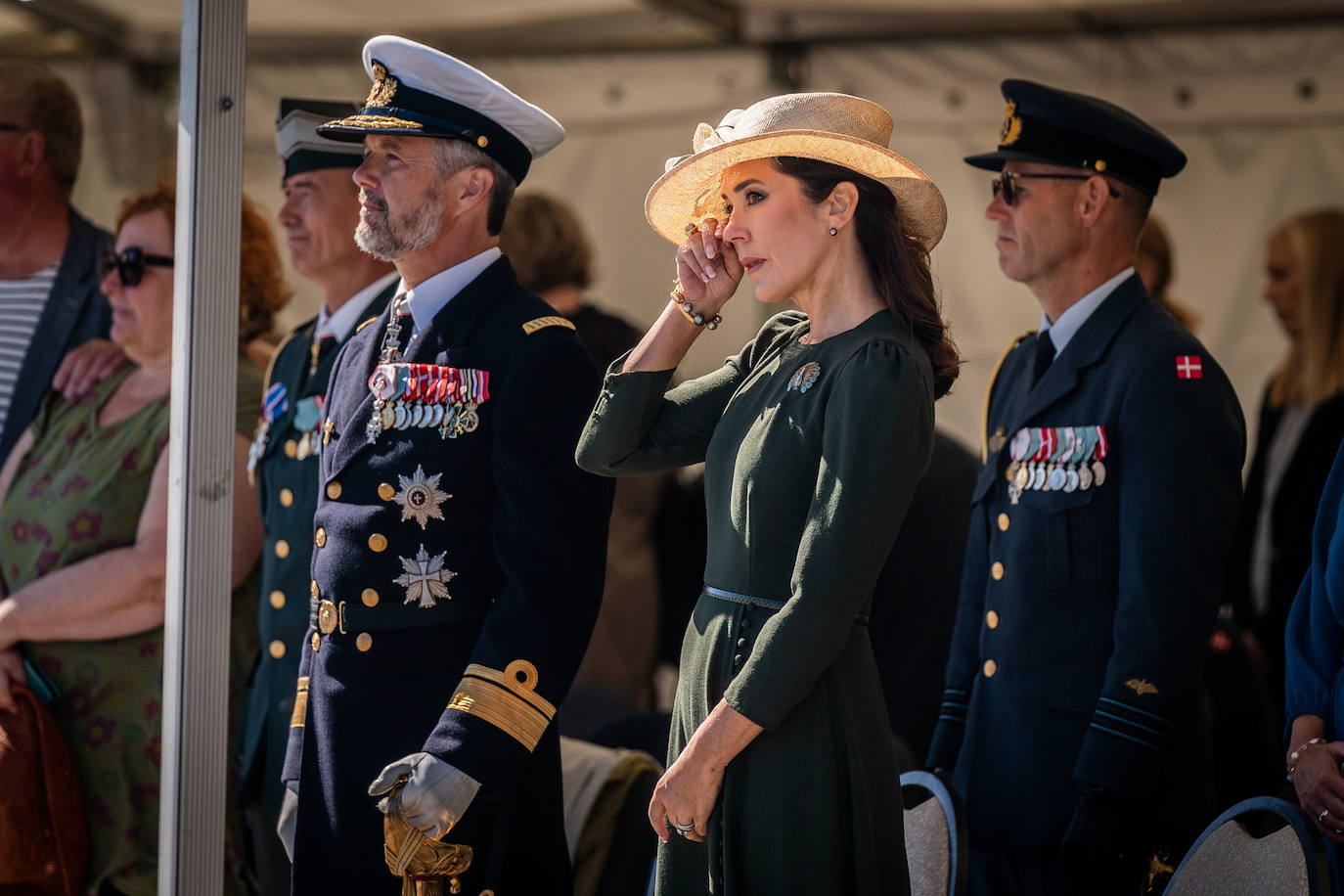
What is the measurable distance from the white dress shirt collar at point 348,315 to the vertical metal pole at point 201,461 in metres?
0.72

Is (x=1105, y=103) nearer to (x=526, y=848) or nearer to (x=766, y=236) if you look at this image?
(x=766, y=236)

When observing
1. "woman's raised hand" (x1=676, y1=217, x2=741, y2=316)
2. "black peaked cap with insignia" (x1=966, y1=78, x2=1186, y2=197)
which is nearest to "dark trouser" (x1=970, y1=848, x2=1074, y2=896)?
"woman's raised hand" (x1=676, y1=217, x2=741, y2=316)

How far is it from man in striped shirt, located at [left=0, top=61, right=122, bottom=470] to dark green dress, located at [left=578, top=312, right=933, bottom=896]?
2.63 meters

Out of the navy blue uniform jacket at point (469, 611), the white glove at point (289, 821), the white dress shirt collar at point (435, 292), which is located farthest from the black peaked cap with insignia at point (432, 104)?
the white glove at point (289, 821)

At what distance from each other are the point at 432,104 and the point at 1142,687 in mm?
1649

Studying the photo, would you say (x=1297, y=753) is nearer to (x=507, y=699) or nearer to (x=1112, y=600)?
(x=1112, y=600)

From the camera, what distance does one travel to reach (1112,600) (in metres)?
3.22

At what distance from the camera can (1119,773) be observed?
2.99 metres

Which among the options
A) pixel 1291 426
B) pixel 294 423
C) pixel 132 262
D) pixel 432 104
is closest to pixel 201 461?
pixel 294 423

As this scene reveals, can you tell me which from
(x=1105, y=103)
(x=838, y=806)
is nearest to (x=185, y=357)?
(x=838, y=806)

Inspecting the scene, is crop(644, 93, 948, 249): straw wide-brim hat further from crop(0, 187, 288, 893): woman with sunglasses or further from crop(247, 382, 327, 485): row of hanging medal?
crop(0, 187, 288, 893): woman with sunglasses

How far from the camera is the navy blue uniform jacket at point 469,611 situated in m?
2.90

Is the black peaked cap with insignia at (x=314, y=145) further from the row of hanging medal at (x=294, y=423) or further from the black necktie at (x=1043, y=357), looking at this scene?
the black necktie at (x=1043, y=357)

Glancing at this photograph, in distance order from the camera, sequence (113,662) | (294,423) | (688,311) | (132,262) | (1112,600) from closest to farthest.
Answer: (688,311) < (1112,600) < (294,423) < (113,662) < (132,262)
